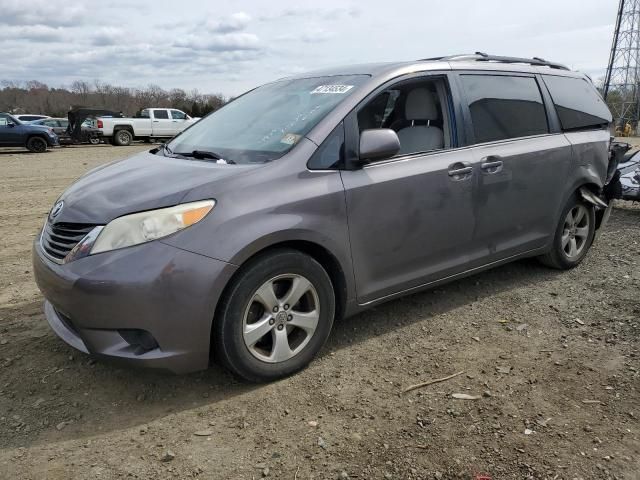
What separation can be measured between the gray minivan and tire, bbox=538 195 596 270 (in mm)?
137

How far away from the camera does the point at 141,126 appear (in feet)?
87.3

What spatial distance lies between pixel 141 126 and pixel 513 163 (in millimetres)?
25312

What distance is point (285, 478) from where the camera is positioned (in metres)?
2.34

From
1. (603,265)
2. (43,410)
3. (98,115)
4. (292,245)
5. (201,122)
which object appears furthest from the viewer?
(98,115)

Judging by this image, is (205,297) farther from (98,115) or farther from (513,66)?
(98,115)

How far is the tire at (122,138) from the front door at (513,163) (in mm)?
24370

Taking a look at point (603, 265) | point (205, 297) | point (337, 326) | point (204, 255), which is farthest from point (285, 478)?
point (603, 265)

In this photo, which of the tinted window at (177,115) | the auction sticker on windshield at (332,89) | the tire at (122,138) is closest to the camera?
the auction sticker on windshield at (332,89)

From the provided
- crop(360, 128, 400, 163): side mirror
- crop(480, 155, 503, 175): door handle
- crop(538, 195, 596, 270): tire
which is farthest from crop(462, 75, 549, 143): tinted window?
crop(360, 128, 400, 163): side mirror

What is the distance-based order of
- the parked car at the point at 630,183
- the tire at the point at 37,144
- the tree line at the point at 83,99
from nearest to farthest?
the parked car at the point at 630,183 < the tire at the point at 37,144 < the tree line at the point at 83,99

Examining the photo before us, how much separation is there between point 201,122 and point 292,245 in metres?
1.73

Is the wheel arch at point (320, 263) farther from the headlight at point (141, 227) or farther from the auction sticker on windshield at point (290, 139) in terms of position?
the auction sticker on windshield at point (290, 139)

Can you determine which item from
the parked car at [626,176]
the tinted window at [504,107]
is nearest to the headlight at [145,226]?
the tinted window at [504,107]

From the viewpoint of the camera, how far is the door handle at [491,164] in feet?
12.6
